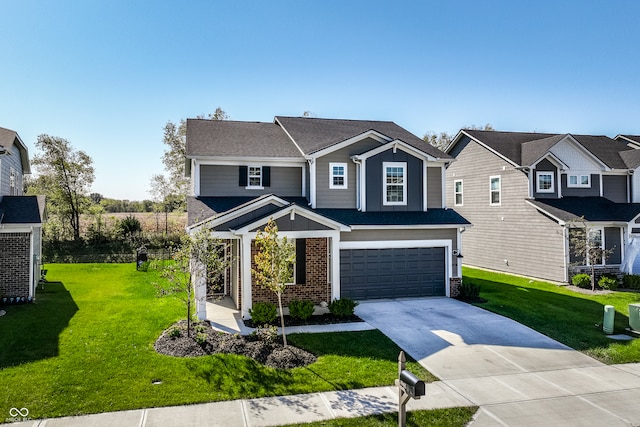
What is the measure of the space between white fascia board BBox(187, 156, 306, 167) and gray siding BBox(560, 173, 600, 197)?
14923mm

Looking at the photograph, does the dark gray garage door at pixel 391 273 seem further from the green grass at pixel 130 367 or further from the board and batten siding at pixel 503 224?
the board and batten siding at pixel 503 224

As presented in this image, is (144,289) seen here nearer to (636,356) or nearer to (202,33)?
(202,33)

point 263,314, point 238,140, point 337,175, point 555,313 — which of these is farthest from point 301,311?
point 238,140

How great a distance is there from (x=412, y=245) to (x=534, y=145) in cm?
1165

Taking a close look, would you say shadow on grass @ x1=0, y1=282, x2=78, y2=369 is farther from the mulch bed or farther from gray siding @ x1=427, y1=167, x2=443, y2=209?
gray siding @ x1=427, y1=167, x2=443, y2=209

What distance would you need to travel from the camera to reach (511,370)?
9.42 m

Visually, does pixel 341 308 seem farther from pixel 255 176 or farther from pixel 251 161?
pixel 251 161

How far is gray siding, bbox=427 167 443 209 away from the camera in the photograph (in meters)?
18.5

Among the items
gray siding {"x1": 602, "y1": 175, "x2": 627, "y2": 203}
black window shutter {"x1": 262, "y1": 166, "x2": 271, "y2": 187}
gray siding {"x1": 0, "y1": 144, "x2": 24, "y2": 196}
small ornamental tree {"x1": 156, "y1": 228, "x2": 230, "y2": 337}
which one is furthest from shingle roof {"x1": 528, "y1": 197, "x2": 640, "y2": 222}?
gray siding {"x1": 0, "y1": 144, "x2": 24, "y2": 196}

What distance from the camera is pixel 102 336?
1116cm

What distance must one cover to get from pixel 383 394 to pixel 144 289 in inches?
541

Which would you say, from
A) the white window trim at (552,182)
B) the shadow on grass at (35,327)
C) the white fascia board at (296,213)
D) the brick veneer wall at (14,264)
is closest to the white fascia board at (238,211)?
the white fascia board at (296,213)

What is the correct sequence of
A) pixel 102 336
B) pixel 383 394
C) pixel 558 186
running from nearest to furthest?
pixel 383 394
pixel 102 336
pixel 558 186

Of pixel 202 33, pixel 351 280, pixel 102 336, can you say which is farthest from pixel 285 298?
pixel 202 33
